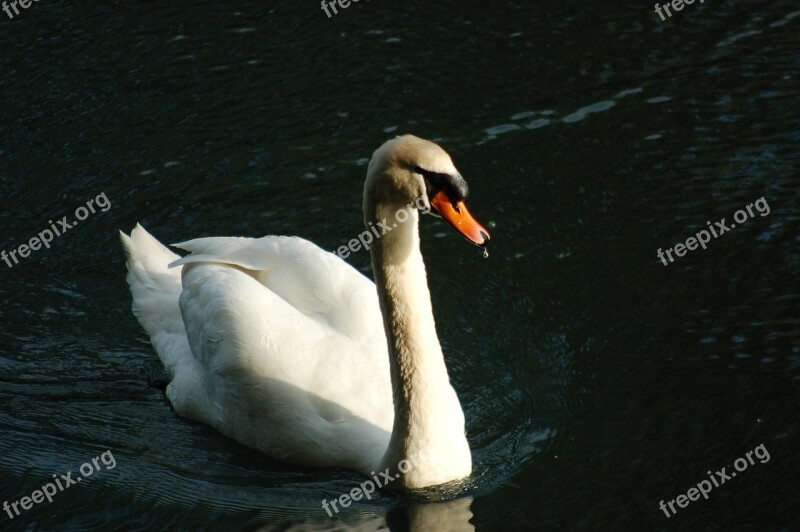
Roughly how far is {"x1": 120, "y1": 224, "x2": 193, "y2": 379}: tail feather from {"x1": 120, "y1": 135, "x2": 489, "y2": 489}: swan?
0.03m

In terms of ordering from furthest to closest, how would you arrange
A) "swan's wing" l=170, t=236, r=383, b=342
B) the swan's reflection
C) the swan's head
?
"swan's wing" l=170, t=236, r=383, b=342 → the swan's reflection → the swan's head

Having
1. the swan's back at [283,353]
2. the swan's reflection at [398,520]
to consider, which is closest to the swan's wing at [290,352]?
the swan's back at [283,353]

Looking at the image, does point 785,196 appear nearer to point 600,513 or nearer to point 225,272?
point 600,513

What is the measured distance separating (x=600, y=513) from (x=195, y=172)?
5.51 m

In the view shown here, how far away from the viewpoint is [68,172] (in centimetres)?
1095

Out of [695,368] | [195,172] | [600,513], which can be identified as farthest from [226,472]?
[195,172]

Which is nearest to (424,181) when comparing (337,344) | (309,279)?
(337,344)

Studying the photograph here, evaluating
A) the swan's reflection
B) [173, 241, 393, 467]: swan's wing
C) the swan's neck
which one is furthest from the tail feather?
the swan's neck

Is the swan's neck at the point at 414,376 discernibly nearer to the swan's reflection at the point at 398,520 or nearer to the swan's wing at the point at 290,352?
the swan's reflection at the point at 398,520

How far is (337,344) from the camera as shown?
24.9 feet

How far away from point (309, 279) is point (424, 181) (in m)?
1.95

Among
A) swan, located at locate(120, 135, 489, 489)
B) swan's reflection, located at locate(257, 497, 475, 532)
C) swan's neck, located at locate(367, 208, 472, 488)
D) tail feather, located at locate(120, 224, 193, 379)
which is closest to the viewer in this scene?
swan, located at locate(120, 135, 489, 489)

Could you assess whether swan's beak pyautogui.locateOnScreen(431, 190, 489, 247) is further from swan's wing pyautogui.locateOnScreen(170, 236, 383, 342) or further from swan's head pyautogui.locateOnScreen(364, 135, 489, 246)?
swan's wing pyautogui.locateOnScreen(170, 236, 383, 342)

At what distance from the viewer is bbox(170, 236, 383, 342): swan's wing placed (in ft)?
25.6
